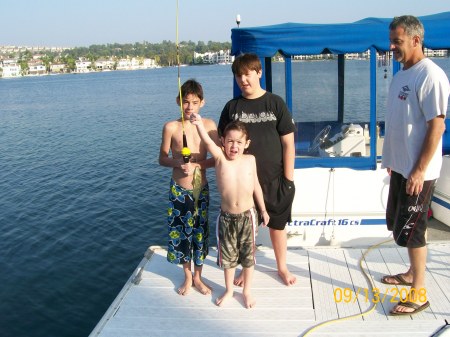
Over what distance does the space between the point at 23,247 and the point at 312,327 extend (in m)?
6.82

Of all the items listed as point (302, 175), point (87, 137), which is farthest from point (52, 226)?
point (87, 137)

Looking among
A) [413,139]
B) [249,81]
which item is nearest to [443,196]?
[413,139]

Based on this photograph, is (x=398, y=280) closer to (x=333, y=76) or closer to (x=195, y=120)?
(x=195, y=120)

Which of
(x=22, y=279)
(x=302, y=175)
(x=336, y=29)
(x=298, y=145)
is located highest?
(x=336, y=29)

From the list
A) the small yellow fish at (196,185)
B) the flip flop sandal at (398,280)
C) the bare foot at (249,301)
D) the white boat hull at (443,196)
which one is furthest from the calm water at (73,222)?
the bare foot at (249,301)

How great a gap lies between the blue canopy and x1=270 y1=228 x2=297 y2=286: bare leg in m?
1.81

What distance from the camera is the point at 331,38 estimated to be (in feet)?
14.6

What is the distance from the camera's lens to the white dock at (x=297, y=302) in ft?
10.6

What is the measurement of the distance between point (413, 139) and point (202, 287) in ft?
6.69

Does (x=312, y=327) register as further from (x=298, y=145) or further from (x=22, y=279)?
(x=22, y=279)

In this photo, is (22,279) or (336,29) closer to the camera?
(336,29)

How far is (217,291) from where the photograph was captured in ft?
12.6

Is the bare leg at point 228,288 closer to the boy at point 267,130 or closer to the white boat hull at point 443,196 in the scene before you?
the boy at point 267,130

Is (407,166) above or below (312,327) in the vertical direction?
above
